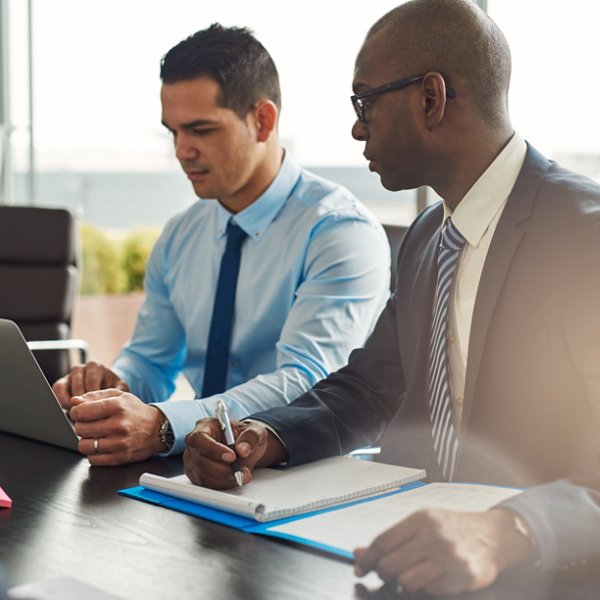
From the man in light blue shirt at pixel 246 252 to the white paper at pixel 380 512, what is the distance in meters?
0.79

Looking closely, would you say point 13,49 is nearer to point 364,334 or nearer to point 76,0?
point 76,0

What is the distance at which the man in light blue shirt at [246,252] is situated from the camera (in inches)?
83.4

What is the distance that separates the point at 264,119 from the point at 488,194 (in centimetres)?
99

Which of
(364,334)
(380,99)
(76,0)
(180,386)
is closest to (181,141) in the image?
(364,334)

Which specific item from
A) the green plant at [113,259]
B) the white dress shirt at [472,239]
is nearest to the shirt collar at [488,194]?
the white dress shirt at [472,239]

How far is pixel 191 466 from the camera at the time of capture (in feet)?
4.30

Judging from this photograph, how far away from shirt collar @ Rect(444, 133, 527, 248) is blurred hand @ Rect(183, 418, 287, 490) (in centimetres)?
50

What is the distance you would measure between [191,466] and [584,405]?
614 mm

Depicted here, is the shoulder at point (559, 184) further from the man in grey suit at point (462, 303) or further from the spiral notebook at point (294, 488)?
the spiral notebook at point (294, 488)

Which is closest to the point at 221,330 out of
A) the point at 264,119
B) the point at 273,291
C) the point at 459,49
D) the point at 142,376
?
the point at 273,291

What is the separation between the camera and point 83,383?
1.98 meters

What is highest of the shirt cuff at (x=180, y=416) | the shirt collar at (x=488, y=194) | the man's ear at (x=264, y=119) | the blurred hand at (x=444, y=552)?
the man's ear at (x=264, y=119)

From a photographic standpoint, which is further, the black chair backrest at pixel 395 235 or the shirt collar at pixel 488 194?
the black chair backrest at pixel 395 235

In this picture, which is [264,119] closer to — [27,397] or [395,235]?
[395,235]
